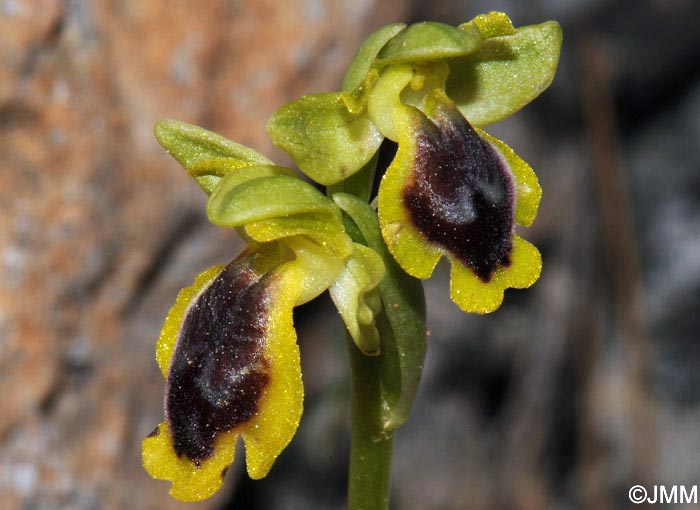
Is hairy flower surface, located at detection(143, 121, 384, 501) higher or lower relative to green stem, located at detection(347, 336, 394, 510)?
higher

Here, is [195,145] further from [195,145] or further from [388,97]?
[388,97]

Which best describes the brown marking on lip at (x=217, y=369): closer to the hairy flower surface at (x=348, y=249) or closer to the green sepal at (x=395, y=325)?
the hairy flower surface at (x=348, y=249)

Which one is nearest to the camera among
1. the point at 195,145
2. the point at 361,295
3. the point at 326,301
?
the point at 361,295

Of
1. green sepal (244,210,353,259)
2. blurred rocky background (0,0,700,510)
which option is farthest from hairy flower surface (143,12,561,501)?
blurred rocky background (0,0,700,510)

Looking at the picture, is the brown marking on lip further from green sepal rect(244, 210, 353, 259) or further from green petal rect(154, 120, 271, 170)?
green petal rect(154, 120, 271, 170)

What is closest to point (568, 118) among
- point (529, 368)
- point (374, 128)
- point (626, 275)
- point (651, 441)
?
point (626, 275)

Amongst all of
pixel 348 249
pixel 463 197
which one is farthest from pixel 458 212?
pixel 348 249

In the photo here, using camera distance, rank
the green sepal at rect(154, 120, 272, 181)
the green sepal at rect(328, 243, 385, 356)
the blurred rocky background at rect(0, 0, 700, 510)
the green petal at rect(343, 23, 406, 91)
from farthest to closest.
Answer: the blurred rocky background at rect(0, 0, 700, 510), the green sepal at rect(154, 120, 272, 181), the green petal at rect(343, 23, 406, 91), the green sepal at rect(328, 243, 385, 356)
